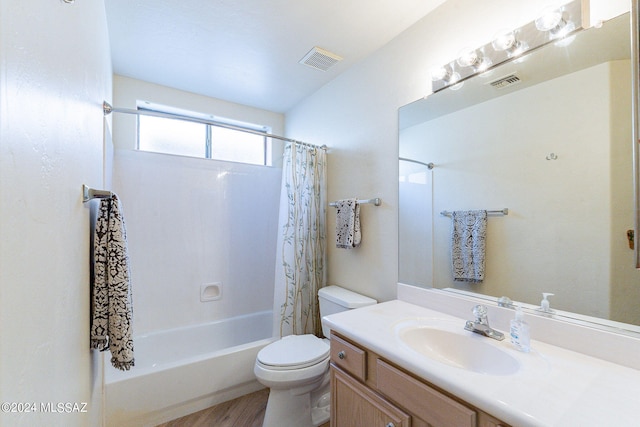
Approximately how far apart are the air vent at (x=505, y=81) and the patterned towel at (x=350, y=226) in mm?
988

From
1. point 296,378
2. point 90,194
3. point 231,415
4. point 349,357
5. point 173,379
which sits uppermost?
point 90,194

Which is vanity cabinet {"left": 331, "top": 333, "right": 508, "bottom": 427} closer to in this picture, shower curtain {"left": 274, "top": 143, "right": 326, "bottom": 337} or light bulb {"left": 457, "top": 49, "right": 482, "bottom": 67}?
shower curtain {"left": 274, "top": 143, "right": 326, "bottom": 337}

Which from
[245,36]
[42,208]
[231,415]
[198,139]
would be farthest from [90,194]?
[198,139]

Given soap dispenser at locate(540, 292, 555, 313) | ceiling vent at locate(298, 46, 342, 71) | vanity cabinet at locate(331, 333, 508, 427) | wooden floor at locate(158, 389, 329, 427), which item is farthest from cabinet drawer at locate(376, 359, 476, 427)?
ceiling vent at locate(298, 46, 342, 71)

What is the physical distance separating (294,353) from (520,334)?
117 centimetres

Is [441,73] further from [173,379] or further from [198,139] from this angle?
[173,379]

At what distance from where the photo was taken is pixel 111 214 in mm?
991

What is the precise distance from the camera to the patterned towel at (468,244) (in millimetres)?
1274

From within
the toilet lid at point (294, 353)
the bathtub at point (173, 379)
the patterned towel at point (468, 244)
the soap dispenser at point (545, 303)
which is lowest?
the bathtub at point (173, 379)

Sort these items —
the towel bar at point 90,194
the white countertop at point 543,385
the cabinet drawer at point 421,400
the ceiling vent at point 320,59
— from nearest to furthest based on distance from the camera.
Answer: the white countertop at point 543,385 → the cabinet drawer at point 421,400 → the towel bar at point 90,194 → the ceiling vent at point 320,59

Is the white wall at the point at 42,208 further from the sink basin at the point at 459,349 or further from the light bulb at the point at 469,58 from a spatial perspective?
the light bulb at the point at 469,58

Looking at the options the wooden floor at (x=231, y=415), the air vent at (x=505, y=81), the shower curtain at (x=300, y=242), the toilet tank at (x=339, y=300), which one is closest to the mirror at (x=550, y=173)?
the air vent at (x=505, y=81)

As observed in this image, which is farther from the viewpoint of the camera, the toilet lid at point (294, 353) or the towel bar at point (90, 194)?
the toilet lid at point (294, 353)

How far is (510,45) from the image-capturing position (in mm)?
1148
